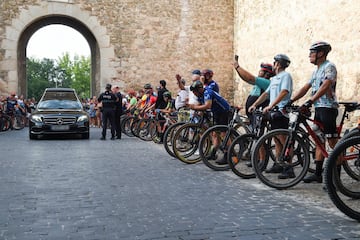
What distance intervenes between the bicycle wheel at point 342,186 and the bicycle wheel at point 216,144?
325cm

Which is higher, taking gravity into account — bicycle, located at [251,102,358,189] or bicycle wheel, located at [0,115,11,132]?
bicycle, located at [251,102,358,189]

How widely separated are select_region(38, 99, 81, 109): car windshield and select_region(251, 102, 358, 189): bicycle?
9.83 metres

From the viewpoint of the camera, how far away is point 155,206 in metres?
4.95

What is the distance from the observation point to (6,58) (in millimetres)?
21031

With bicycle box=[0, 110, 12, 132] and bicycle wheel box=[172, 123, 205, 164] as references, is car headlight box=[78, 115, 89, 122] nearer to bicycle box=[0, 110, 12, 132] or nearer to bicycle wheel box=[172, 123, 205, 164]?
bicycle box=[0, 110, 12, 132]

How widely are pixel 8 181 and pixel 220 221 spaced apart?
11.3 ft

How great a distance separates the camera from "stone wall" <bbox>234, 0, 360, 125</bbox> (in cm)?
1430

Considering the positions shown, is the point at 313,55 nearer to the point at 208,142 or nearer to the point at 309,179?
the point at 309,179

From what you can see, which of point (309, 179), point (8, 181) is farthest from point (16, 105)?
point (309, 179)

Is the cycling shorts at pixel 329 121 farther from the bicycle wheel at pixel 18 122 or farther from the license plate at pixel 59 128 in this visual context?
the bicycle wheel at pixel 18 122

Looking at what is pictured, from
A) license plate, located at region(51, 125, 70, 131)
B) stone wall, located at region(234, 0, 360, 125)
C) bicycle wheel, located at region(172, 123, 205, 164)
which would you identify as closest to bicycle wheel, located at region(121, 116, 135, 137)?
license plate, located at region(51, 125, 70, 131)

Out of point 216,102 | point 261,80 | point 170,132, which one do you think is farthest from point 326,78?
point 170,132

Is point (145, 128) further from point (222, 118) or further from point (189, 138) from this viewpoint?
point (222, 118)

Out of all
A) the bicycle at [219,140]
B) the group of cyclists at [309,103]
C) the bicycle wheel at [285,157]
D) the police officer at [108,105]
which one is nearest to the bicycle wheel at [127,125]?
the police officer at [108,105]
